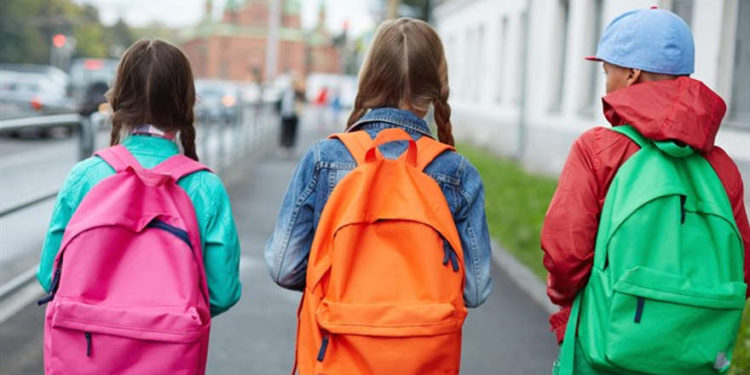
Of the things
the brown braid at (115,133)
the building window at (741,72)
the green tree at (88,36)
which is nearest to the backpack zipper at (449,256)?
the brown braid at (115,133)

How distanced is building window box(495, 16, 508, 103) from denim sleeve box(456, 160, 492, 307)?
2287 cm

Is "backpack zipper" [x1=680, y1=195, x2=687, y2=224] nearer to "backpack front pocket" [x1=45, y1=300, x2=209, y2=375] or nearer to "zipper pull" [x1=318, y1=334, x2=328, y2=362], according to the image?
"zipper pull" [x1=318, y1=334, x2=328, y2=362]

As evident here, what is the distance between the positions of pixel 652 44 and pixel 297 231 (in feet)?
3.83

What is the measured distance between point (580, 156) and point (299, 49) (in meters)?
114

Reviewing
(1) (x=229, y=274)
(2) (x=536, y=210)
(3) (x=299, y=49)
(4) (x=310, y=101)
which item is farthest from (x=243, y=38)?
(1) (x=229, y=274)

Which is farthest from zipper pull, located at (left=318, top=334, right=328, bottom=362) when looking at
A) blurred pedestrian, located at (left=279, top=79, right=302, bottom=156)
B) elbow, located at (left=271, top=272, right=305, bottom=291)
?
blurred pedestrian, located at (left=279, top=79, right=302, bottom=156)

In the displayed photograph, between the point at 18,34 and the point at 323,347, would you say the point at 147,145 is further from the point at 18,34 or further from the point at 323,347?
the point at 18,34

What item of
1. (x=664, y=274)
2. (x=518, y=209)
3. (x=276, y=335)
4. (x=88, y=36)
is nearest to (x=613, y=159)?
(x=664, y=274)

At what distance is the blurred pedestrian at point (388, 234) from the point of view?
268cm

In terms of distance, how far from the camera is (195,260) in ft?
9.86

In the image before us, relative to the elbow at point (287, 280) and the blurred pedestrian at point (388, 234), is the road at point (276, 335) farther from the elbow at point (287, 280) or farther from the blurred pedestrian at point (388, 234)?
the blurred pedestrian at point (388, 234)

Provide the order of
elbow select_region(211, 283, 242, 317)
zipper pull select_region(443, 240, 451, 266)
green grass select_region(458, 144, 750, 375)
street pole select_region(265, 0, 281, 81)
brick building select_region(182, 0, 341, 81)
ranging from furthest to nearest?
brick building select_region(182, 0, 341, 81) < street pole select_region(265, 0, 281, 81) < green grass select_region(458, 144, 750, 375) < elbow select_region(211, 283, 242, 317) < zipper pull select_region(443, 240, 451, 266)

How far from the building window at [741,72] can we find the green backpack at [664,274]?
7.02 m

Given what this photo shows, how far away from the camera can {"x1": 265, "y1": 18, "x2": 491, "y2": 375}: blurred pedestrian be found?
8.79 feet
